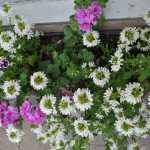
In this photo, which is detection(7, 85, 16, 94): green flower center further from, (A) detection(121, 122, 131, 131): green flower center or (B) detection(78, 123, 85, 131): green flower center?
(A) detection(121, 122, 131, 131): green flower center

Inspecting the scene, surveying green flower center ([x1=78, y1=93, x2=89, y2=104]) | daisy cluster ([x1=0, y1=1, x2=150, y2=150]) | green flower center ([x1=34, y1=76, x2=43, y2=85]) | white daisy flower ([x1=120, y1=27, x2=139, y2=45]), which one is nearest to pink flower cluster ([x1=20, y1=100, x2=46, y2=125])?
daisy cluster ([x1=0, y1=1, x2=150, y2=150])

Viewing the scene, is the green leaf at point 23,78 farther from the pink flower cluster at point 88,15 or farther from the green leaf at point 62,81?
the pink flower cluster at point 88,15

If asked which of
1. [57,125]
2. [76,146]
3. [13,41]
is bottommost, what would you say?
[76,146]

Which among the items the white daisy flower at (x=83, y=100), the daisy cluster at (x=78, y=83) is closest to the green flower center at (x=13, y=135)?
the daisy cluster at (x=78, y=83)

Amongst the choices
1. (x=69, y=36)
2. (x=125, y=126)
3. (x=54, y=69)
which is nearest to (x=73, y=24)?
(x=69, y=36)

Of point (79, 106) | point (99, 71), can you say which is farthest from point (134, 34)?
point (79, 106)

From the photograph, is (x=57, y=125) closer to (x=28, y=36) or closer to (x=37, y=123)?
(x=37, y=123)
